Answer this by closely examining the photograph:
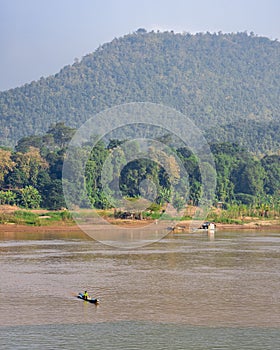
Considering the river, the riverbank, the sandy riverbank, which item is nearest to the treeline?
the riverbank

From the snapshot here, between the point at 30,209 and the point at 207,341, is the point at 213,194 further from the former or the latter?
the point at 207,341

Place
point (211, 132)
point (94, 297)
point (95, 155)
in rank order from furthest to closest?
point (211, 132) < point (95, 155) < point (94, 297)

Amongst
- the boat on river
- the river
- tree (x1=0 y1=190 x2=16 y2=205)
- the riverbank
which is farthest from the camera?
tree (x1=0 y1=190 x2=16 y2=205)

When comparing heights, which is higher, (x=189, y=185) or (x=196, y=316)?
(x=189, y=185)

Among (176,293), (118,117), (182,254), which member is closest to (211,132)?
(118,117)

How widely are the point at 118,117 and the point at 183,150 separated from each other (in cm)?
5848

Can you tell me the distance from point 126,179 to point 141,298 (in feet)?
221

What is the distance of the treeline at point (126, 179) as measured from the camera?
91.7 meters

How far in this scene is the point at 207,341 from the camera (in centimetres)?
2245

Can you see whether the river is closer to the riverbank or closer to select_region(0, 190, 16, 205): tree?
the riverbank

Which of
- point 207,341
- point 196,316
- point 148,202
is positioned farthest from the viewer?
point 148,202

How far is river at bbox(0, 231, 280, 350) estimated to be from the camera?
899 inches

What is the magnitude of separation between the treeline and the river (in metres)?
39.8

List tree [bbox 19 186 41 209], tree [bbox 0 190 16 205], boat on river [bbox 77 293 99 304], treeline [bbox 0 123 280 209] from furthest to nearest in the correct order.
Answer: treeline [bbox 0 123 280 209] < tree [bbox 19 186 41 209] < tree [bbox 0 190 16 205] < boat on river [bbox 77 293 99 304]
